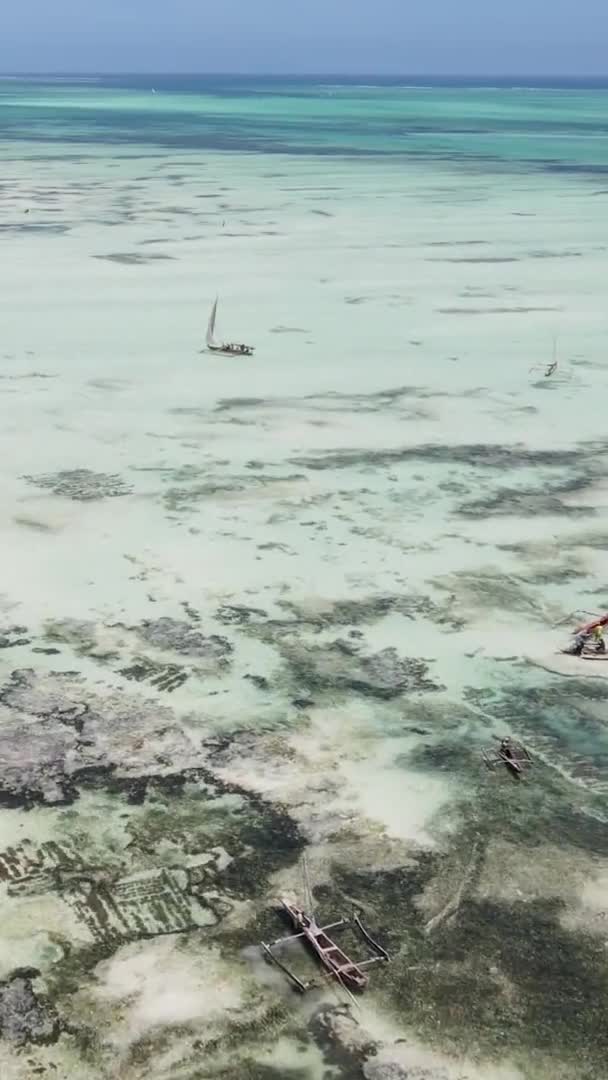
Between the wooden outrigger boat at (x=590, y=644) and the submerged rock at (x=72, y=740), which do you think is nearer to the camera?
the submerged rock at (x=72, y=740)

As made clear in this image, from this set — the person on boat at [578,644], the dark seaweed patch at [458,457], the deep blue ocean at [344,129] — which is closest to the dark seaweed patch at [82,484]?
the dark seaweed patch at [458,457]

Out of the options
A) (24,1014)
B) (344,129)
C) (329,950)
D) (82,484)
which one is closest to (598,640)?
(329,950)

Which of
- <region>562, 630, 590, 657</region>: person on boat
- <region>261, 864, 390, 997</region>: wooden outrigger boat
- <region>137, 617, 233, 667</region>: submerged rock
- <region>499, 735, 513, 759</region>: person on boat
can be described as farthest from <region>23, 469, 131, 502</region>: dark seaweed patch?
<region>261, 864, 390, 997</region>: wooden outrigger boat

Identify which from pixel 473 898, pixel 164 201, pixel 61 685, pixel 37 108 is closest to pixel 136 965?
pixel 473 898

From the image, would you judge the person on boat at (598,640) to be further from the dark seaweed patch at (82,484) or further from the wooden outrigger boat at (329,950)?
the dark seaweed patch at (82,484)

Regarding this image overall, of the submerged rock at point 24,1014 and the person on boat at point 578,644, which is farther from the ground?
the person on boat at point 578,644

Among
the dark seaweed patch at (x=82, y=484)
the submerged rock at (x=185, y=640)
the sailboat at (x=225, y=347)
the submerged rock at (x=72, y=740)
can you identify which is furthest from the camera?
the sailboat at (x=225, y=347)

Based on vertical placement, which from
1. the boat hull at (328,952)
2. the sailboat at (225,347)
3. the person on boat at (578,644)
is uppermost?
the sailboat at (225,347)
